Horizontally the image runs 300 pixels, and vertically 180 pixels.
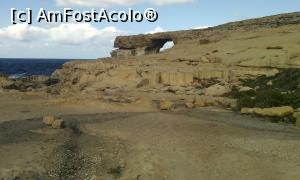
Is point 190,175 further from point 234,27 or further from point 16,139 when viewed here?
point 234,27

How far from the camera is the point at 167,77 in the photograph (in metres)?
30.8

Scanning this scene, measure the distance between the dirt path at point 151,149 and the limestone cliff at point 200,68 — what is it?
6.03 m

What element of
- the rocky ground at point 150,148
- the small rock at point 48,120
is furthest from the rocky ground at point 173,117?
the small rock at point 48,120

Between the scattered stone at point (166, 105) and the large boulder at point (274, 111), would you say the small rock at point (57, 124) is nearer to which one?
the scattered stone at point (166, 105)

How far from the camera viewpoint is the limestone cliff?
27.5m

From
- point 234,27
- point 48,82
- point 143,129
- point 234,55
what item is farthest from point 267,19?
point 143,129

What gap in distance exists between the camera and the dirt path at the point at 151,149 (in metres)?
12.6

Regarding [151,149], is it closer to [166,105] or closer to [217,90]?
[166,105]

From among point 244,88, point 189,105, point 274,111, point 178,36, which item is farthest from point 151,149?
point 178,36

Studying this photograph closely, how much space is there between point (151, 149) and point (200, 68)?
60.3ft

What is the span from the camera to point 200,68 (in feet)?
106

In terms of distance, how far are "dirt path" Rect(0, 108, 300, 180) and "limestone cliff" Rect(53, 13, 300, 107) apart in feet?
19.8

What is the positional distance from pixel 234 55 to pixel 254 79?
515cm

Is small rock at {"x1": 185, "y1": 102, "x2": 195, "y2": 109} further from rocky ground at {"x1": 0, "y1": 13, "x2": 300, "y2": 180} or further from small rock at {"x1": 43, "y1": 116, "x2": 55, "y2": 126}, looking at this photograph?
small rock at {"x1": 43, "y1": 116, "x2": 55, "y2": 126}
